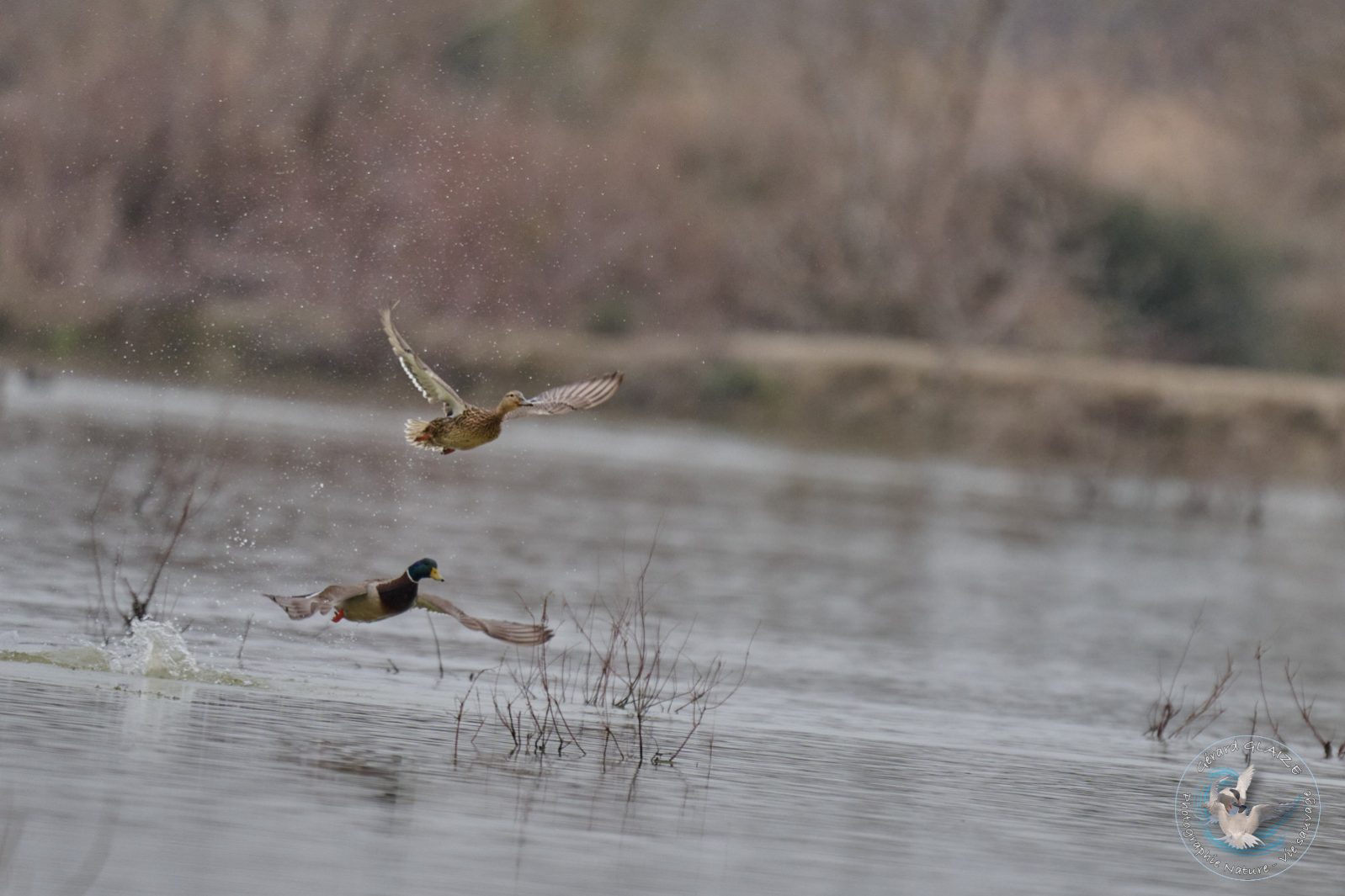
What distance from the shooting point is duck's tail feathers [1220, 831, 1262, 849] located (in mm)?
12047

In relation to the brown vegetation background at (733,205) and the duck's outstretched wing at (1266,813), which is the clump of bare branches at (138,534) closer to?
the duck's outstretched wing at (1266,813)

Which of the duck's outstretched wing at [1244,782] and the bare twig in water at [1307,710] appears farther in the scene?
the bare twig in water at [1307,710]

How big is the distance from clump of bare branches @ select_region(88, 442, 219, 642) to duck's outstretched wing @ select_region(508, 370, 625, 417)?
115 inches

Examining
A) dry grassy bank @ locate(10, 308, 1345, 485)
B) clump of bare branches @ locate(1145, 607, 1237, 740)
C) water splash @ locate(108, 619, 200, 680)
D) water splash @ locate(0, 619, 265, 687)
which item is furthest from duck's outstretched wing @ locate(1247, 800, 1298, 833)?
dry grassy bank @ locate(10, 308, 1345, 485)

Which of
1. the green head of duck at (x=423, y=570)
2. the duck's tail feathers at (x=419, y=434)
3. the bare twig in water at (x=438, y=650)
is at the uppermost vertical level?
the duck's tail feathers at (x=419, y=434)

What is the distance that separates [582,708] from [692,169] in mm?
43713

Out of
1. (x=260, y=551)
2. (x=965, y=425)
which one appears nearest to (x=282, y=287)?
(x=965, y=425)

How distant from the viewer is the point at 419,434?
12.5m

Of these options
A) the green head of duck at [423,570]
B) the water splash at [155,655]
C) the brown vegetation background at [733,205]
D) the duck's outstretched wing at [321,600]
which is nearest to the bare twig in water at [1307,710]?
the green head of duck at [423,570]

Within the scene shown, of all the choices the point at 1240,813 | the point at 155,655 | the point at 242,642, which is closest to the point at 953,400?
the point at 242,642

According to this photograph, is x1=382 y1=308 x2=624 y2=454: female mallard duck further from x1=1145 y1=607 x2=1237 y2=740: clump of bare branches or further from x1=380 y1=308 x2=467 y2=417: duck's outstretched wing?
x1=1145 y1=607 x2=1237 y2=740: clump of bare branches

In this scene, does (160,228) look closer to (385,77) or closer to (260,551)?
(385,77)
